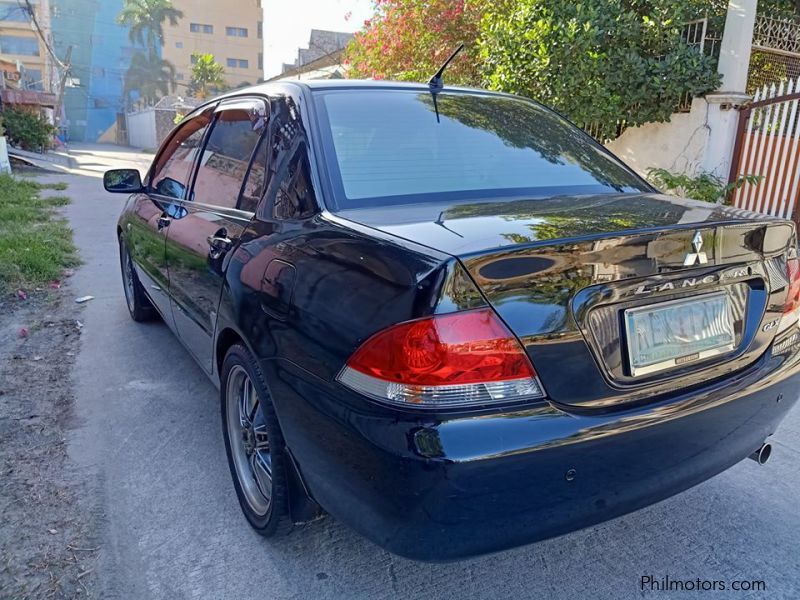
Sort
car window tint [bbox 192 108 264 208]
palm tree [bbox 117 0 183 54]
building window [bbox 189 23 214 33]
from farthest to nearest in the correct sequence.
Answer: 1. building window [bbox 189 23 214 33]
2. palm tree [bbox 117 0 183 54]
3. car window tint [bbox 192 108 264 208]

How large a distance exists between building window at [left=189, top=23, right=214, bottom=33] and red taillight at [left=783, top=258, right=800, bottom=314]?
8403cm

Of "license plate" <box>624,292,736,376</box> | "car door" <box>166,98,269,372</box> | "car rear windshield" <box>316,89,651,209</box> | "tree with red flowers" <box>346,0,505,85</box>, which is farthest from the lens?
"tree with red flowers" <box>346,0,505,85</box>

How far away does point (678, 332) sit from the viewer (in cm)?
186

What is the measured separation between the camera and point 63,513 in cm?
259

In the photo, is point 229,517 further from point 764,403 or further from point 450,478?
point 764,403

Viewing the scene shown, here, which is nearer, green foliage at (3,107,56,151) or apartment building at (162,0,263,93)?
green foliage at (3,107,56,151)

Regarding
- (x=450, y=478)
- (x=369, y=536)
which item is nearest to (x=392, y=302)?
(x=450, y=478)

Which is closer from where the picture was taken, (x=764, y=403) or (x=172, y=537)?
(x=764, y=403)

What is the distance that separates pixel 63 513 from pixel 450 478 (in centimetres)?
187

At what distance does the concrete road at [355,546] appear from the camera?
86.7 inches

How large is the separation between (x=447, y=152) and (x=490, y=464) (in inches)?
57.2

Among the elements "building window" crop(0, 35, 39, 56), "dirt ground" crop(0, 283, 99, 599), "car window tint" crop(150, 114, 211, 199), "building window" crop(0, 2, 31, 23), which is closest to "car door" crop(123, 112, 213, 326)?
"car window tint" crop(150, 114, 211, 199)

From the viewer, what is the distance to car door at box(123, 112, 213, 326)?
11.8 ft

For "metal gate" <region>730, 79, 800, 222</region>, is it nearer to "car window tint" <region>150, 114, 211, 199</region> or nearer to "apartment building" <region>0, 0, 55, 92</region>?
"car window tint" <region>150, 114, 211, 199</region>
